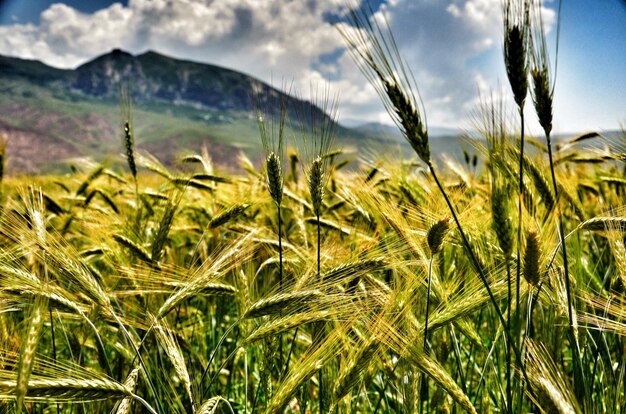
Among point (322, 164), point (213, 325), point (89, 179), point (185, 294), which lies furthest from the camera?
point (89, 179)

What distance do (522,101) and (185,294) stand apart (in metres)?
1.05

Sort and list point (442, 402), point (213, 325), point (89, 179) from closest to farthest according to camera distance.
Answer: point (442, 402) → point (213, 325) → point (89, 179)

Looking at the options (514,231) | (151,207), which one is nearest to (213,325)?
(151,207)

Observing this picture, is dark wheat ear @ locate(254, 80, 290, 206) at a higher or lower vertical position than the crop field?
higher

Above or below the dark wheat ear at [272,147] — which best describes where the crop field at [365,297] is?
below

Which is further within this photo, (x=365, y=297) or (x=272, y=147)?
(x=365, y=297)

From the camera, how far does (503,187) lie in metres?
1.22

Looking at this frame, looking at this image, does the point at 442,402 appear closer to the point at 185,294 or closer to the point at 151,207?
the point at 185,294

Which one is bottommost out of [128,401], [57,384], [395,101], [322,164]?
[128,401]

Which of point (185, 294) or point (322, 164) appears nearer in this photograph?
point (185, 294)

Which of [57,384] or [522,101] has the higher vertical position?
[522,101]

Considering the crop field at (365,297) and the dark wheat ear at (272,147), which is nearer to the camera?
the crop field at (365,297)

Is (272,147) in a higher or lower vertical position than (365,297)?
higher

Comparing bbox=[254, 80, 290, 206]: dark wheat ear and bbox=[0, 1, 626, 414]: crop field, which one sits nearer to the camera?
bbox=[0, 1, 626, 414]: crop field
